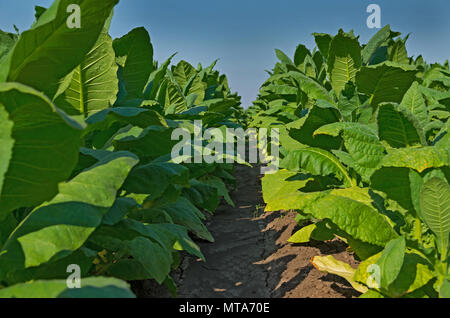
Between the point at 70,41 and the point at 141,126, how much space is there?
2.25ft

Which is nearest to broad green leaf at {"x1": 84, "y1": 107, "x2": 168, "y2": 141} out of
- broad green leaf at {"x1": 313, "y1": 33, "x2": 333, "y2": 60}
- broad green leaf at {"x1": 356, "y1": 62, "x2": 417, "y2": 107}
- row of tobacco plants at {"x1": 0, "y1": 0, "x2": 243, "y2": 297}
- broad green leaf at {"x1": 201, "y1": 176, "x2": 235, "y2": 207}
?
row of tobacco plants at {"x1": 0, "y1": 0, "x2": 243, "y2": 297}

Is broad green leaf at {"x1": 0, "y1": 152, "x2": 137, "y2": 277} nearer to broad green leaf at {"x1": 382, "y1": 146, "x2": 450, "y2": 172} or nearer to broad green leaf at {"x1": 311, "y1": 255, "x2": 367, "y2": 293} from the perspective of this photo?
broad green leaf at {"x1": 382, "y1": 146, "x2": 450, "y2": 172}

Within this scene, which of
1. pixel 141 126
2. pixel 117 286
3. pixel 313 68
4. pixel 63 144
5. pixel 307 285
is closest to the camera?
pixel 117 286

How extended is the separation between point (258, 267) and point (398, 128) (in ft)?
5.76

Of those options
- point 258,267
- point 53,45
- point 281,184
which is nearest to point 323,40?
point 281,184

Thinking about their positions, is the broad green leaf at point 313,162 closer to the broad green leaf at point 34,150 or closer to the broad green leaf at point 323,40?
the broad green leaf at point 323,40

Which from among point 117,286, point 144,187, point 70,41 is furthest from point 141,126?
point 117,286

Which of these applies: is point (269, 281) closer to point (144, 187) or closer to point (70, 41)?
point (144, 187)

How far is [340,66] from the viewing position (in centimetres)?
316

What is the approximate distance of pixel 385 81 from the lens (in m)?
2.76

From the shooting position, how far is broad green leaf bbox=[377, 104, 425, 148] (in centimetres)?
193

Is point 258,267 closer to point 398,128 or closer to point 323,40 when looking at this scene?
point 398,128

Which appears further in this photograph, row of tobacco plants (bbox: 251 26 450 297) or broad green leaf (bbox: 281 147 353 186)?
broad green leaf (bbox: 281 147 353 186)

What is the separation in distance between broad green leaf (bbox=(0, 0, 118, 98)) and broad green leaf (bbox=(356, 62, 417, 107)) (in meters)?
1.86
